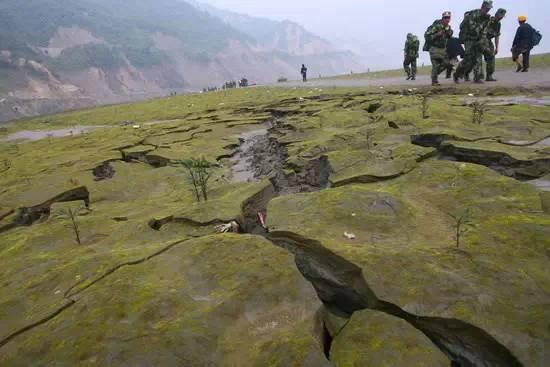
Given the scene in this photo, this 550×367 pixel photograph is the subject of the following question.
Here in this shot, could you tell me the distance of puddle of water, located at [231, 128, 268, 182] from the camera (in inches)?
164

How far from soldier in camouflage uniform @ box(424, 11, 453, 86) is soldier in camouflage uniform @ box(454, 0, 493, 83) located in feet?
1.46

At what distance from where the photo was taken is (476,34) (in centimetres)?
850

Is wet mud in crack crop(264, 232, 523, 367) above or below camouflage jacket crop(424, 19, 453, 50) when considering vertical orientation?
below

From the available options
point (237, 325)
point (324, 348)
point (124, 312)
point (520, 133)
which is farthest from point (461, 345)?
point (520, 133)

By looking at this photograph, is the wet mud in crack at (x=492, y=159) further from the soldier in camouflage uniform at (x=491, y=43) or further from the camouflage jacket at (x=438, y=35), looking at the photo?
the camouflage jacket at (x=438, y=35)

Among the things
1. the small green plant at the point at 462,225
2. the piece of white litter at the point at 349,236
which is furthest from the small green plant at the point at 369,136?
the piece of white litter at the point at 349,236

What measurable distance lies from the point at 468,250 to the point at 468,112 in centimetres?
372

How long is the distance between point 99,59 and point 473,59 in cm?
7649

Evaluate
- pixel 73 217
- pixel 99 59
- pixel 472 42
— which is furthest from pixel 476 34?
pixel 99 59

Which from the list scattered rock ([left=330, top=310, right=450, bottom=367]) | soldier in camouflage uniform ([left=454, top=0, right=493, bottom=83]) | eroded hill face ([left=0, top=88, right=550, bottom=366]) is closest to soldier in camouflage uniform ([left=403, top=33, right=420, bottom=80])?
soldier in camouflage uniform ([left=454, top=0, right=493, bottom=83])

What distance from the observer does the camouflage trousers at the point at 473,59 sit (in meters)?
8.50

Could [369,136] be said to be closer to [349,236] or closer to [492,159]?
[492,159]

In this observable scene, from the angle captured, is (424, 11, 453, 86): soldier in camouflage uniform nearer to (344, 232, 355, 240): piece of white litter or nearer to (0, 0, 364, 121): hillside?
(344, 232, 355, 240): piece of white litter

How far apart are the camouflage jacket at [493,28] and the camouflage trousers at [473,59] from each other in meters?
0.52
